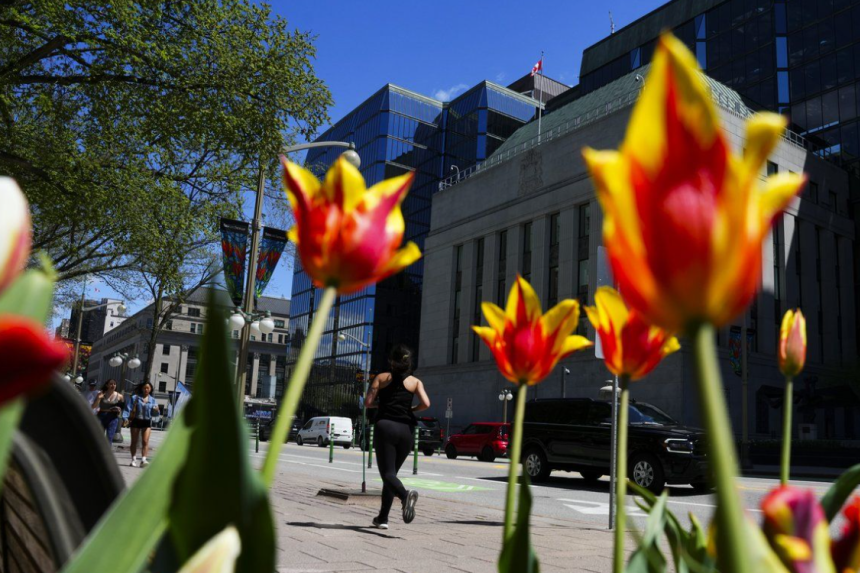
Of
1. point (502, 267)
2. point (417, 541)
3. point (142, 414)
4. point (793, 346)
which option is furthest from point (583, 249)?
point (793, 346)

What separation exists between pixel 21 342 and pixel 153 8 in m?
14.0

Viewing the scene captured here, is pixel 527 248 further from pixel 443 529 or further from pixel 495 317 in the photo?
pixel 495 317

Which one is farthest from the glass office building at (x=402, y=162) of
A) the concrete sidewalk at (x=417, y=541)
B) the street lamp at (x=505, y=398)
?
the concrete sidewalk at (x=417, y=541)

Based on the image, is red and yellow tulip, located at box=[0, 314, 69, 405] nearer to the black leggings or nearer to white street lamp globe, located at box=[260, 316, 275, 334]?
the black leggings

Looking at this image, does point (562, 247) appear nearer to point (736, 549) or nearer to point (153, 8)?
point (153, 8)

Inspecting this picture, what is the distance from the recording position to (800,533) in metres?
0.48

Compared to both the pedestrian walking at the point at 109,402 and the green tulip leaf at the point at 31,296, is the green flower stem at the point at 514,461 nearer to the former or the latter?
the green tulip leaf at the point at 31,296

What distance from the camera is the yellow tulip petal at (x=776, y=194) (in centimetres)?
39

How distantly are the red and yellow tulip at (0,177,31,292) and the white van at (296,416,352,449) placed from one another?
3950 cm

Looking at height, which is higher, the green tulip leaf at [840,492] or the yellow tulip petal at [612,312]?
the yellow tulip petal at [612,312]

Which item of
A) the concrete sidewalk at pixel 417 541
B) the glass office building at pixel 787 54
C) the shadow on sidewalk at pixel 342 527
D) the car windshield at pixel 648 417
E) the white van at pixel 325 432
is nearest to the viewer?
the concrete sidewalk at pixel 417 541

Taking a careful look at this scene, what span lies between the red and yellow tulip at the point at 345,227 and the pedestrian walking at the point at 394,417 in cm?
649

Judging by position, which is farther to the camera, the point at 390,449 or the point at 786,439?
the point at 390,449

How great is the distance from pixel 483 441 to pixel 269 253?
17745 millimetres
